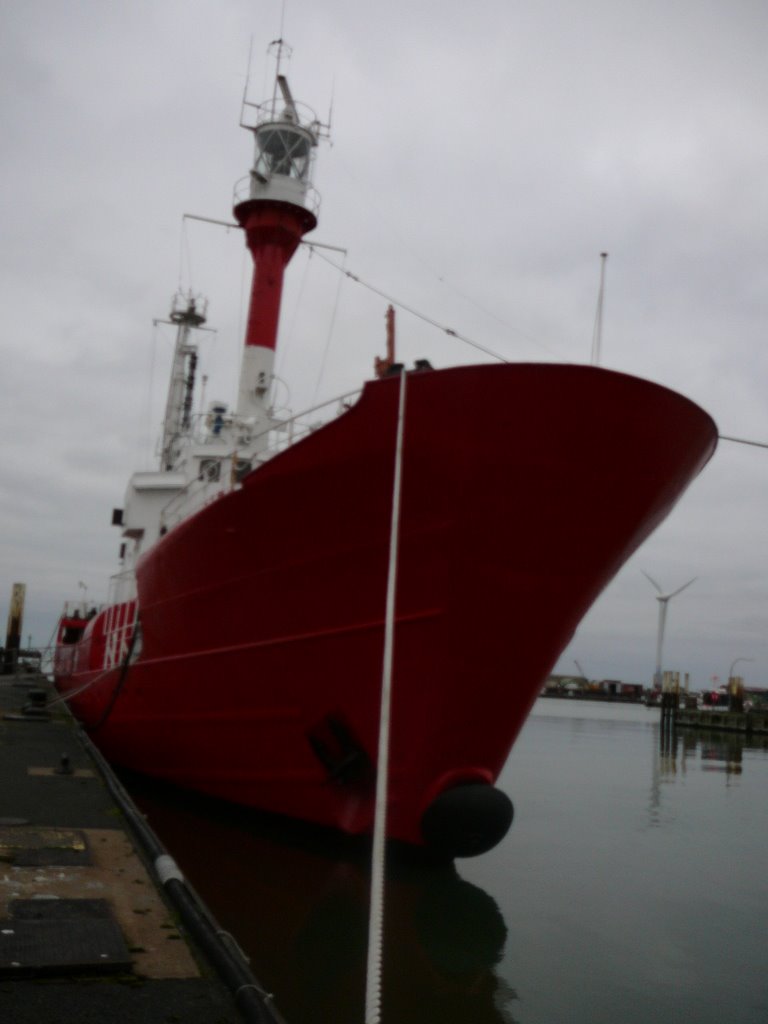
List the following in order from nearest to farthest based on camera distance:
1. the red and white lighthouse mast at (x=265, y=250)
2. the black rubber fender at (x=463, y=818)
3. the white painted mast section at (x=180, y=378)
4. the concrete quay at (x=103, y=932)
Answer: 1. the concrete quay at (x=103, y=932)
2. the black rubber fender at (x=463, y=818)
3. the red and white lighthouse mast at (x=265, y=250)
4. the white painted mast section at (x=180, y=378)

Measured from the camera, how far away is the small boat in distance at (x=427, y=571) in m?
6.64

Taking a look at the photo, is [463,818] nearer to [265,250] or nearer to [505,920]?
[505,920]

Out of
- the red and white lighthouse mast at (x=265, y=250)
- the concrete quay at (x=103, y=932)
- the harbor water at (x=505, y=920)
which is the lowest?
the harbor water at (x=505, y=920)

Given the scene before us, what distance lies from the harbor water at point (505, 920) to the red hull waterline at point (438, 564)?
0.58 m

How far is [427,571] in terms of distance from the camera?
22.3ft

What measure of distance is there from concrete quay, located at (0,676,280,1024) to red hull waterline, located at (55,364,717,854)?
181 centimetres

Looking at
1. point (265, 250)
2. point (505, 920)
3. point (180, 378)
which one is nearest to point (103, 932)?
point (505, 920)

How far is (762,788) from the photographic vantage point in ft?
65.9

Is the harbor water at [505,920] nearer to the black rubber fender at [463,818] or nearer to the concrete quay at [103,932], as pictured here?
the black rubber fender at [463,818]

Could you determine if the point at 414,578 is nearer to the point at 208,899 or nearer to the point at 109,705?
the point at 208,899

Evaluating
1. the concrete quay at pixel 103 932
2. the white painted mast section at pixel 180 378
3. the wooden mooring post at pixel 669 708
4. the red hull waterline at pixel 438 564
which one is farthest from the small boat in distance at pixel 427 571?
the wooden mooring post at pixel 669 708

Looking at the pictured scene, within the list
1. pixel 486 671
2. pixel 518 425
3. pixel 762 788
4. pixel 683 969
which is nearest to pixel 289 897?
pixel 486 671

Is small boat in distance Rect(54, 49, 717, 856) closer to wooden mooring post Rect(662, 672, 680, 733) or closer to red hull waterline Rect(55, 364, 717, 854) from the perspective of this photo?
red hull waterline Rect(55, 364, 717, 854)

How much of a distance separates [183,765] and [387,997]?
4.50 meters
